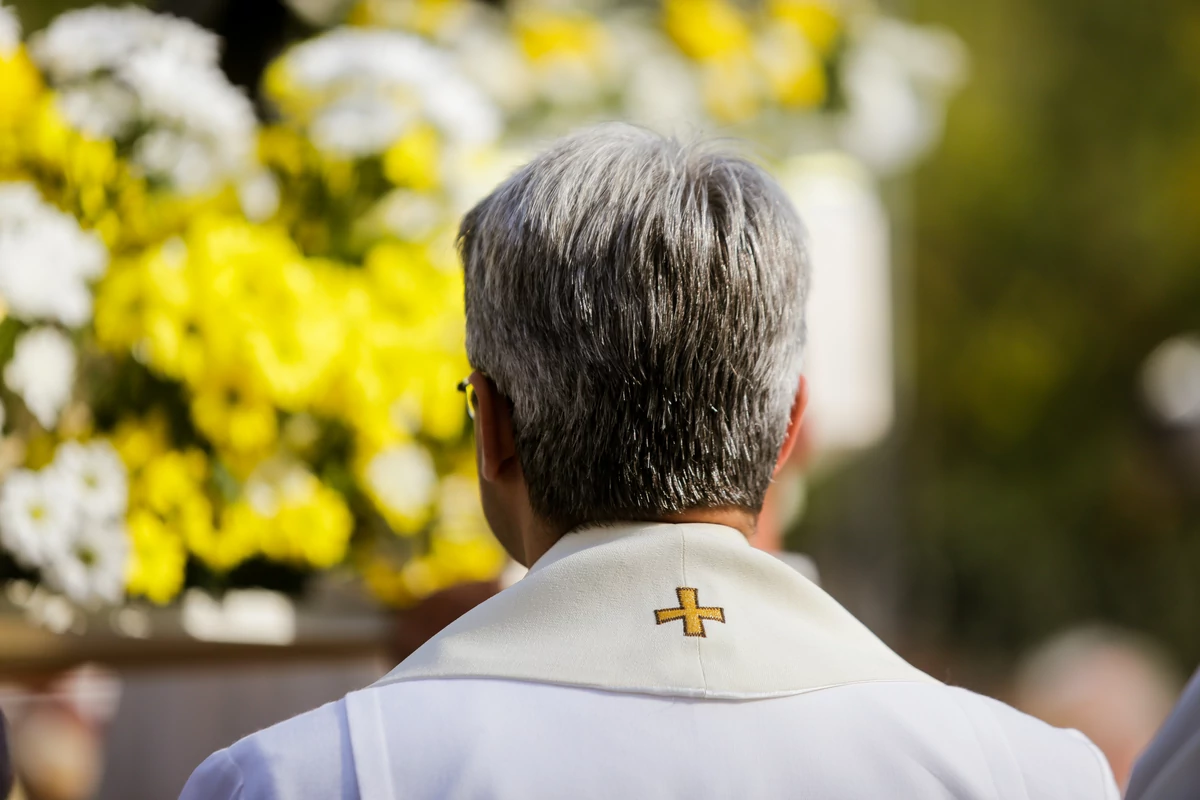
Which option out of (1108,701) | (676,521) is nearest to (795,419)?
(676,521)

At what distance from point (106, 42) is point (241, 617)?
0.95m

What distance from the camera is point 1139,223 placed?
648 centimetres

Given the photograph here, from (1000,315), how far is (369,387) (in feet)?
16.9

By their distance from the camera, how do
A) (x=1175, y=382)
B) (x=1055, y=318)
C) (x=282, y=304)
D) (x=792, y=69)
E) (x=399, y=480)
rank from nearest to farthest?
(x=282, y=304), (x=399, y=480), (x=792, y=69), (x=1175, y=382), (x=1055, y=318)

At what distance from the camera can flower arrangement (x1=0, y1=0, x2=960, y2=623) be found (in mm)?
1972

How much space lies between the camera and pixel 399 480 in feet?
7.37

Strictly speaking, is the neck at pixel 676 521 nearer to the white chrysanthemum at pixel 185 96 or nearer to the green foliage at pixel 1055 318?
the white chrysanthemum at pixel 185 96

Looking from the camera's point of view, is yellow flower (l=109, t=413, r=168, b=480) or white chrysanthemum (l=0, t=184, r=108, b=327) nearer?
white chrysanthemum (l=0, t=184, r=108, b=327)

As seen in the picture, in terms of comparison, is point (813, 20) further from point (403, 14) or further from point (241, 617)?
point (241, 617)

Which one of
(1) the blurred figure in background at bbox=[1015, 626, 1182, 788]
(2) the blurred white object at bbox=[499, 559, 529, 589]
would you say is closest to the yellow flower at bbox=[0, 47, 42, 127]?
(2) the blurred white object at bbox=[499, 559, 529, 589]

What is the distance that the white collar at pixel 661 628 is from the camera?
1.14 m

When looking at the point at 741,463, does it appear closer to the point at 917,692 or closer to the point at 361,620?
the point at 917,692

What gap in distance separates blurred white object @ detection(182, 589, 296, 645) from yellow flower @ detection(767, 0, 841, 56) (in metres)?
1.90

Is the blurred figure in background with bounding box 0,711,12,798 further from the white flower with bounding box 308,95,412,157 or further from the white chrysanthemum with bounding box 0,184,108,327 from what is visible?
the white flower with bounding box 308,95,412,157
